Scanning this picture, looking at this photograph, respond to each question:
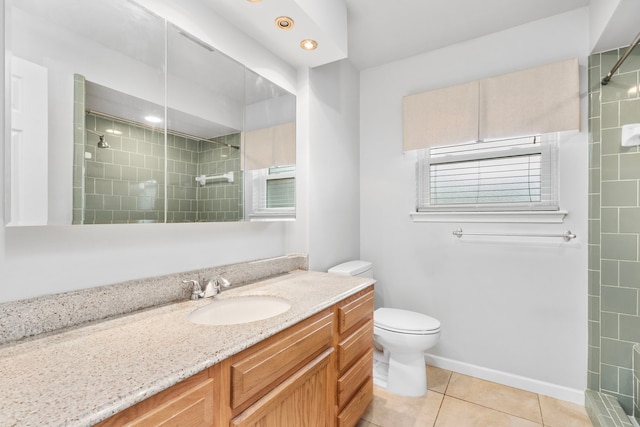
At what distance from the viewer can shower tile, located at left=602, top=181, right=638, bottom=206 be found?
5.76 feet

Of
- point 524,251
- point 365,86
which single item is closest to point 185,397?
point 524,251

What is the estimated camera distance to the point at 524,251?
207cm

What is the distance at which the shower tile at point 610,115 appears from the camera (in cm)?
180

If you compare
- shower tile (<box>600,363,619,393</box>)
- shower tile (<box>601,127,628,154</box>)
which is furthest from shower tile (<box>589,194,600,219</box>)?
shower tile (<box>600,363,619,393</box>)

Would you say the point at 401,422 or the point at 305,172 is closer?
the point at 401,422

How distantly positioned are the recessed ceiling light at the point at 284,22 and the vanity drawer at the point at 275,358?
1477mm

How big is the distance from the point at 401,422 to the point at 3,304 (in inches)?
75.5

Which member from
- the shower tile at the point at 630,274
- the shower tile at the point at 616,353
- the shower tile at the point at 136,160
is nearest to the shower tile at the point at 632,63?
the shower tile at the point at 630,274

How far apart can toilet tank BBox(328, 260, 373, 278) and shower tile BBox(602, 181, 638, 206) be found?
1544mm

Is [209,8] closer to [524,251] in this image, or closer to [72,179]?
Answer: [72,179]

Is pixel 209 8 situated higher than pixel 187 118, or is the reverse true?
pixel 209 8

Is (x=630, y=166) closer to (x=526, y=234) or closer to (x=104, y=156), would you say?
(x=526, y=234)

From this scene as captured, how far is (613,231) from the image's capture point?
5.92 ft

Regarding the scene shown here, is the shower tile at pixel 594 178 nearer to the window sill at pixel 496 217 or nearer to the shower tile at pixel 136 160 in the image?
the window sill at pixel 496 217
